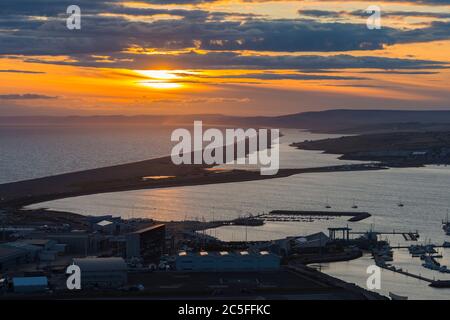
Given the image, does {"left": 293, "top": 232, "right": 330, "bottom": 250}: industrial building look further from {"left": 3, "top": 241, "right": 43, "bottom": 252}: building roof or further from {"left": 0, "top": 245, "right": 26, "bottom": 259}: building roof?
{"left": 0, "top": 245, "right": 26, "bottom": 259}: building roof

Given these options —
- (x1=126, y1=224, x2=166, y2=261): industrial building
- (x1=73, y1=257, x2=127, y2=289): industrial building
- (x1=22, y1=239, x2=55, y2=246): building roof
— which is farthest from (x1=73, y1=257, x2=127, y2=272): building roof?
(x1=22, y1=239, x2=55, y2=246): building roof

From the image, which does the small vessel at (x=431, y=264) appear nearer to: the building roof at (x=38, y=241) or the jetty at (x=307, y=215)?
the jetty at (x=307, y=215)

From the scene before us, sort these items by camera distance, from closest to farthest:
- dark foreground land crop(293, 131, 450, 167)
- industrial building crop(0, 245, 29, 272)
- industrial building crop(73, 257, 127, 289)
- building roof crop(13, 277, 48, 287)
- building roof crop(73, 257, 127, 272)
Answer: building roof crop(13, 277, 48, 287)
industrial building crop(73, 257, 127, 289)
building roof crop(73, 257, 127, 272)
industrial building crop(0, 245, 29, 272)
dark foreground land crop(293, 131, 450, 167)

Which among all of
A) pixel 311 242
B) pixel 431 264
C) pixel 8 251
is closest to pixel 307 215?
pixel 311 242

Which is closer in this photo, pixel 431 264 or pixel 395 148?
pixel 431 264

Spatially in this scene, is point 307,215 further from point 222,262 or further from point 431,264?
point 222,262

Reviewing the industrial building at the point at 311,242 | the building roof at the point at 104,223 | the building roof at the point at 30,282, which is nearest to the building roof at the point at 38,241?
the building roof at the point at 104,223
